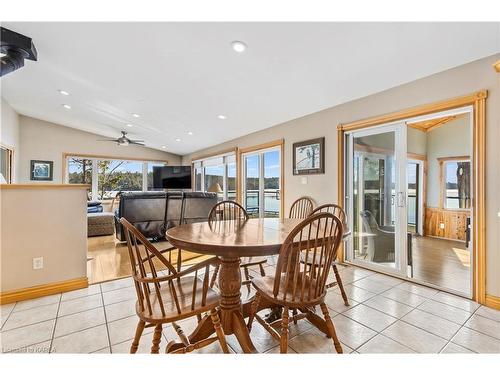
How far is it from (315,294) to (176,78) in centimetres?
Answer: 303

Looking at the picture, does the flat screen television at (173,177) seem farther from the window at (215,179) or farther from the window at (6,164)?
the window at (6,164)

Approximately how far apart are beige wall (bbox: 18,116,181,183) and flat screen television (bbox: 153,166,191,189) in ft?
4.03

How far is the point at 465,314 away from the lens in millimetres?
Answer: 2127

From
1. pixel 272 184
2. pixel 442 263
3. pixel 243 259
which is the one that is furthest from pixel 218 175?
pixel 442 263

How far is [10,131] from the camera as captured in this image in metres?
5.59

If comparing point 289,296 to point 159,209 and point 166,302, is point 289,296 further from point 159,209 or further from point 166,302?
point 159,209

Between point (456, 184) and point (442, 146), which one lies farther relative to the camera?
point (442, 146)

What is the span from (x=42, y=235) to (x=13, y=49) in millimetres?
1990

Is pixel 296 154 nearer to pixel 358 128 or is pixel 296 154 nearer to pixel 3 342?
pixel 358 128

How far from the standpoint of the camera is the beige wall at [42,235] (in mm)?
2342

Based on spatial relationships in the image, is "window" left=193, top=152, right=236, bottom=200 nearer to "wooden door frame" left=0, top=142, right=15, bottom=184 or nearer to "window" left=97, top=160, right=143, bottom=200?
"window" left=97, top=160, right=143, bottom=200

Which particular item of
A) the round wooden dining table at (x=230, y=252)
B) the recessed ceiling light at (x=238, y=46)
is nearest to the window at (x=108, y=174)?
the recessed ceiling light at (x=238, y=46)

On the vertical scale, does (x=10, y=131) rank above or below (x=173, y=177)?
above

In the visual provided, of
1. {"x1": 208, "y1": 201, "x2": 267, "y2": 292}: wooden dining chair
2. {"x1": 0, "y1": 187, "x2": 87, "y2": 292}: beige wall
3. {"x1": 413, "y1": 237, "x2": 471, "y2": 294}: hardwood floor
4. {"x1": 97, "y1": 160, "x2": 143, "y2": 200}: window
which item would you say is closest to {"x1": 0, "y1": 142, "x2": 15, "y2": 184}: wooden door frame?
{"x1": 97, "y1": 160, "x2": 143, "y2": 200}: window
